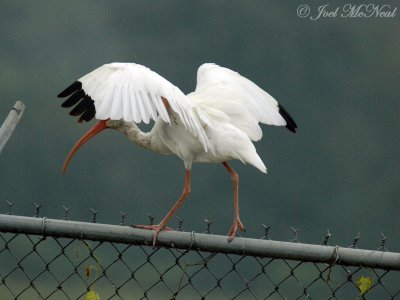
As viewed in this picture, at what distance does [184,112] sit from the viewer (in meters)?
4.49

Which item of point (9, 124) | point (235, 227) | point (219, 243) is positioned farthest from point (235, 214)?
point (9, 124)

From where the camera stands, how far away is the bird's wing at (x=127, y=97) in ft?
14.2

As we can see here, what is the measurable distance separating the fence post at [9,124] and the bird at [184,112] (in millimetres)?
1007

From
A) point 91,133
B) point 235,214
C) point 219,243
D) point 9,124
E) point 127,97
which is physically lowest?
point 91,133

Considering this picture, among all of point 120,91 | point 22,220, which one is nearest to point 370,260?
point 22,220

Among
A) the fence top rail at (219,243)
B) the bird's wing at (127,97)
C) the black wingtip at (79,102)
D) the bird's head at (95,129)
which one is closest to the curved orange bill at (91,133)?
the bird's head at (95,129)

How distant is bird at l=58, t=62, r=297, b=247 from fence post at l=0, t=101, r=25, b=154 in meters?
1.01

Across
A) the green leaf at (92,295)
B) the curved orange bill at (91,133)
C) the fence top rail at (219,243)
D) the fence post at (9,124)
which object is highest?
the fence post at (9,124)

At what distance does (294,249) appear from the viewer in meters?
3.39

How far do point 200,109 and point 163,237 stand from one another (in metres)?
1.60

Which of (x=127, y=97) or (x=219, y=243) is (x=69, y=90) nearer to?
(x=127, y=97)

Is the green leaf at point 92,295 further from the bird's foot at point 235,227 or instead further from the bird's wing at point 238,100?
the bird's wing at point 238,100

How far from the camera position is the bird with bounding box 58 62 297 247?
14.4 feet

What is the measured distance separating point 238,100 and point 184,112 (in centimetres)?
96
